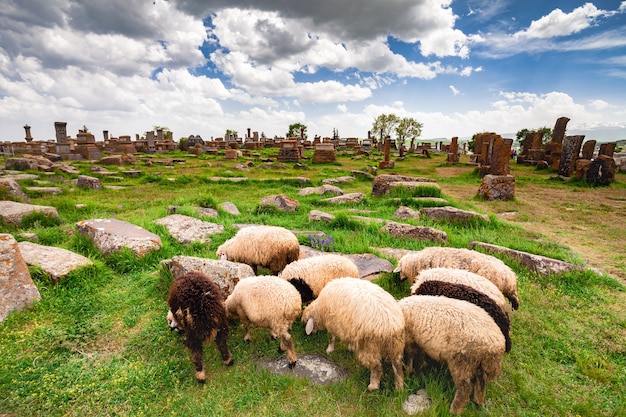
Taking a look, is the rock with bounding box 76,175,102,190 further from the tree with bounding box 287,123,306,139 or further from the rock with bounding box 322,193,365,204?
the tree with bounding box 287,123,306,139

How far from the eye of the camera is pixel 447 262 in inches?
198

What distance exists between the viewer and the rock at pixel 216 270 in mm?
4609

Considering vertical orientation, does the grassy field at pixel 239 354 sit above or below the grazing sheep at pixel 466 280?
below

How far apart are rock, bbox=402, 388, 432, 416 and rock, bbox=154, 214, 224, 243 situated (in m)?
5.20

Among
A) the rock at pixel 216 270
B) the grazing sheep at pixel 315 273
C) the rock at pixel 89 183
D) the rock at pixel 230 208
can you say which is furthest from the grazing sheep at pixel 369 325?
the rock at pixel 89 183

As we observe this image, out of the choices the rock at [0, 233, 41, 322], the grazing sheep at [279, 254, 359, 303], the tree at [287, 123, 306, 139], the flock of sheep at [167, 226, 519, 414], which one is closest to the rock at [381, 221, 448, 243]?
the flock of sheep at [167, 226, 519, 414]

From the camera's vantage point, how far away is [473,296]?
3.71 meters

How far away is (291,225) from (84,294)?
4.71m

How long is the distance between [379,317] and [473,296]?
130 cm

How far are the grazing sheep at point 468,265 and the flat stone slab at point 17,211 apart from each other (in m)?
8.99

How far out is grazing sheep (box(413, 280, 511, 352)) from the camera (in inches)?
140

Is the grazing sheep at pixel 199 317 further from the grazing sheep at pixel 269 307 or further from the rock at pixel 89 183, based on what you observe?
the rock at pixel 89 183

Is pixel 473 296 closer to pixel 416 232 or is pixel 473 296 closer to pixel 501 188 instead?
pixel 416 232

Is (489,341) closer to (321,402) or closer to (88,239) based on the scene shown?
(321,402)
